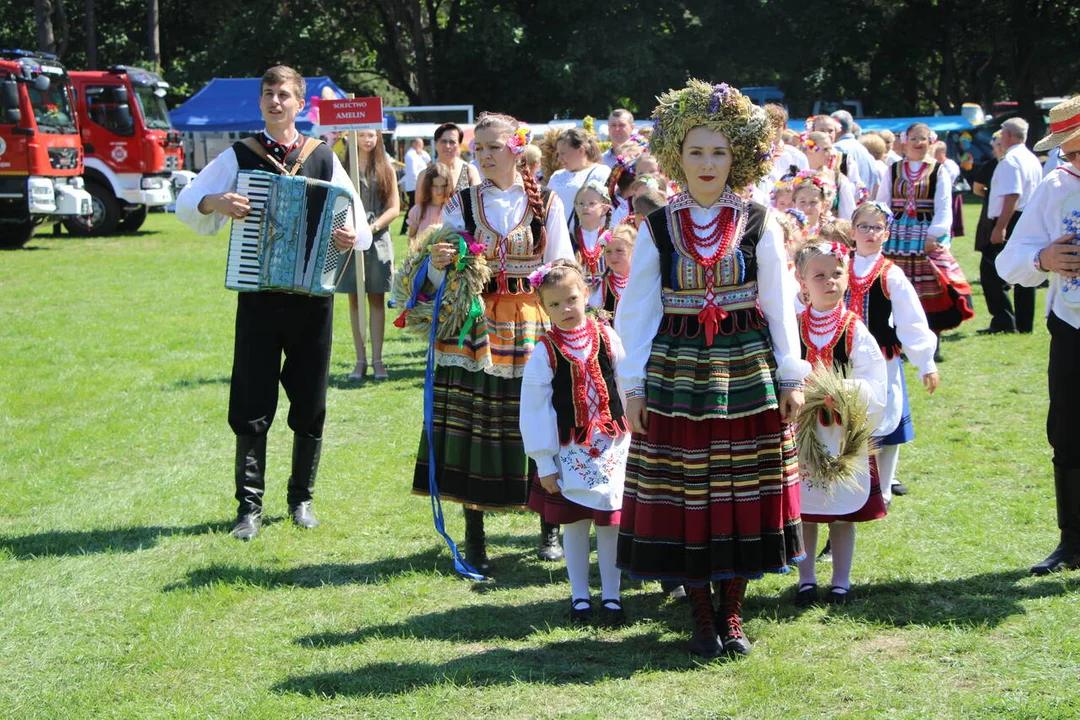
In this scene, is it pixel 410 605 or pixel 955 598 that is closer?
pixel 955 598

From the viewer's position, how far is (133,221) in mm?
24516

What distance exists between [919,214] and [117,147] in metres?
18.0

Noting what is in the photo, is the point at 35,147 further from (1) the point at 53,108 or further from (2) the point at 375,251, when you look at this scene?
(2) the point at 375,251

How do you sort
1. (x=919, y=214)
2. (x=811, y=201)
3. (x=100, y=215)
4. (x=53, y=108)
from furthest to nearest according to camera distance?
(x=100, y=215), (x=53, y=108), (x=919, y=214), (x=811, y=201)

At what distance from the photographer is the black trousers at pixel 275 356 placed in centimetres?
586

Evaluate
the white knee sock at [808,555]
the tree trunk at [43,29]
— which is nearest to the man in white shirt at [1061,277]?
the white knee sock at [808,555]

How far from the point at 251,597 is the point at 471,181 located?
8.92 feet

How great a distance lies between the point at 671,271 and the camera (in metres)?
4.25

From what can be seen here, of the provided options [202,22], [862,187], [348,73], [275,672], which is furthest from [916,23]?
[275,672]

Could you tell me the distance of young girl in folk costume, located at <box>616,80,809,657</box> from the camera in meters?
4.20

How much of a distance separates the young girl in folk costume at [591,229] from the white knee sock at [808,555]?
226 centimetres

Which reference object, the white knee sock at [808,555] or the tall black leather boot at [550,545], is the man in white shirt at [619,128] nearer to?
the tall black leather boot at [550,545]

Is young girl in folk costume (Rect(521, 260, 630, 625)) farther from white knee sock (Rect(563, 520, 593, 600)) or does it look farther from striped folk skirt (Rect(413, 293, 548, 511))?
striped folk skirt (Rect(413, 293, 548, 511))

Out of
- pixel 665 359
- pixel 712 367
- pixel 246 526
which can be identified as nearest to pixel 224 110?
pixel 246 526
